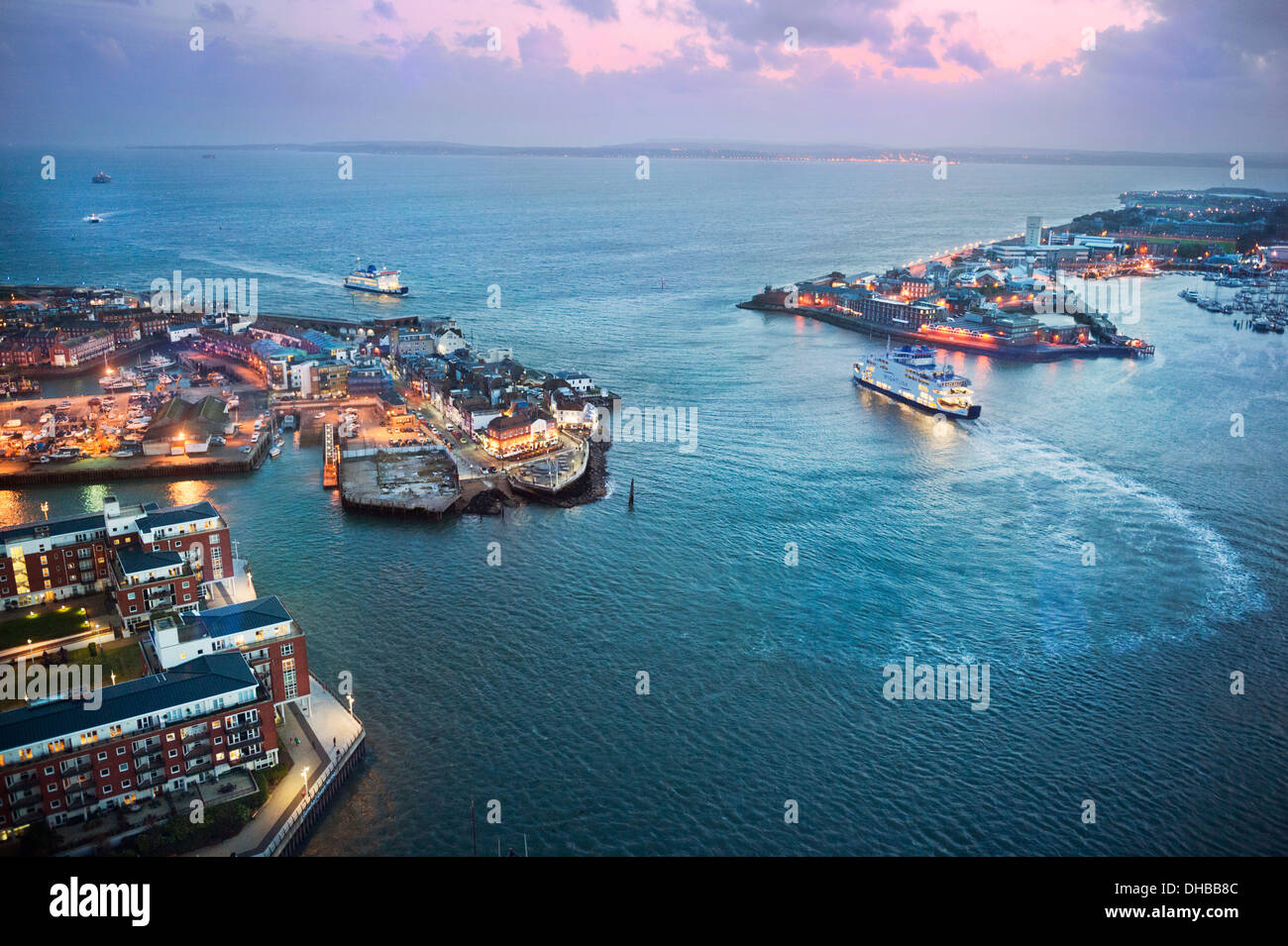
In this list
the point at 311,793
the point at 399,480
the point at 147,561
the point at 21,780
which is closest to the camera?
the point at 21,780

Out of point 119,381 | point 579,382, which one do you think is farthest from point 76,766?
point 119,381

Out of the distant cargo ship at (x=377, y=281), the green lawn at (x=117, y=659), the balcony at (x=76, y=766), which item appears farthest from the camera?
the distant cargo ship at (x=377, y=281)

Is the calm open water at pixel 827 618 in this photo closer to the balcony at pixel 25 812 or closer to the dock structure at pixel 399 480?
the dock structure at pixel 399 480

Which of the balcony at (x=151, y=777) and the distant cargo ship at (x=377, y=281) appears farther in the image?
the distant cargo ship at (x=377, y=281)

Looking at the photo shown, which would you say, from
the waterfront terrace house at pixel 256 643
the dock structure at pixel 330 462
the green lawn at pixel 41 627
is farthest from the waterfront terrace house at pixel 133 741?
the dock structure at pixel 330 462

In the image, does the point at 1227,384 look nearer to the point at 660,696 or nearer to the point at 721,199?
the point at 660,696

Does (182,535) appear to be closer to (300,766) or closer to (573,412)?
(300,766)
